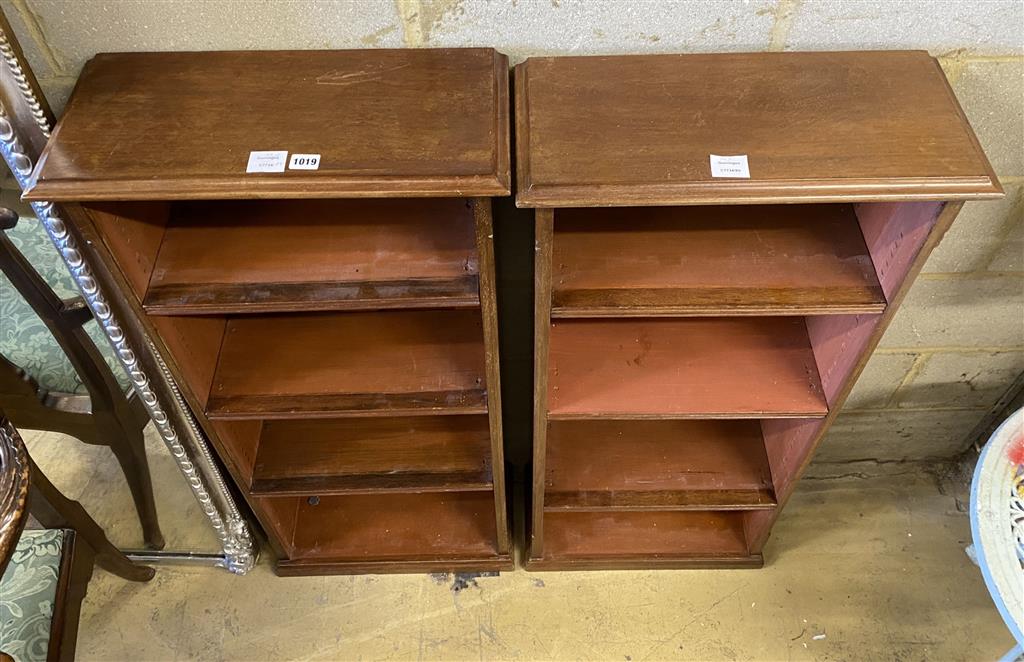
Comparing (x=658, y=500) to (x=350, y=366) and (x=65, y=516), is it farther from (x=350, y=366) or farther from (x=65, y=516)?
(x=65, y=516)

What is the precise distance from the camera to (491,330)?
112 cm

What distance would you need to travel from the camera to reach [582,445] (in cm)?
166

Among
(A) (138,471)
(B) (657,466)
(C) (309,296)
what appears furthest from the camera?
(A) (138,471)

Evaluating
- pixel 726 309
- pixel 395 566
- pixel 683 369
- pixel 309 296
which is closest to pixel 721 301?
pixel 726 309

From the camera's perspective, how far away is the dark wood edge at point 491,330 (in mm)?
961

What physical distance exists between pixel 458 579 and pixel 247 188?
1.22 meters

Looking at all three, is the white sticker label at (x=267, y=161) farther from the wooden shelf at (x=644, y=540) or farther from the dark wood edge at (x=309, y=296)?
the wooden shelf at (x=644, y=540)

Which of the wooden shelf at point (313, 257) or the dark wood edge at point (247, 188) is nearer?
the dark wood edge at point (247, 188)

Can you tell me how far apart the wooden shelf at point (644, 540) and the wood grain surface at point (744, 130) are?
1.09 metres

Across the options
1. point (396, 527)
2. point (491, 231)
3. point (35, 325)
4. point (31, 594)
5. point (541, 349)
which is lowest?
point (396, 527)

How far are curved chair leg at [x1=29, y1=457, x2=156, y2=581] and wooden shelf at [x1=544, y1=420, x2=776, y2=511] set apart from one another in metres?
0.93

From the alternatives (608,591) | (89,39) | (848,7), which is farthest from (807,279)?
(89,39)

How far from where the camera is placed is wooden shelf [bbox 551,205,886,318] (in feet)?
3.52

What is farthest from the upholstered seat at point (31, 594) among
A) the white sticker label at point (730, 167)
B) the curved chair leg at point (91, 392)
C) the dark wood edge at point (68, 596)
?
the white sticker label at point (730, 167)
